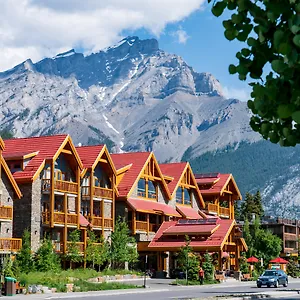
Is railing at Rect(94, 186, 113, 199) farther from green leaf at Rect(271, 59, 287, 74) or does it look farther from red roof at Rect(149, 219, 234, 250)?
green leaf at Rect(271, 59, 287, 74)

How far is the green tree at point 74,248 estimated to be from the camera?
53500 mm

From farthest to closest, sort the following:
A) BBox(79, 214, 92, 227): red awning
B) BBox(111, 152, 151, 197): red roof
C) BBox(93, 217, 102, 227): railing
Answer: BBox(111, 152, 151, 197): red roof → BBox(93, 217, 102, 227): railing → BBox(79, 214, 92, 227): red awning

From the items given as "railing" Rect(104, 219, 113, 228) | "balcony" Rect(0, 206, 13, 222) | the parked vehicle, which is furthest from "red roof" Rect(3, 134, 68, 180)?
the parked vehicle

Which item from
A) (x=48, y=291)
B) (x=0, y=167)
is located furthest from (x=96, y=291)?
(x=0, y=167)

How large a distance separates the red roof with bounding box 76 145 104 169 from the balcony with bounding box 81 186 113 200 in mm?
1991

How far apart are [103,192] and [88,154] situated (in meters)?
3.40

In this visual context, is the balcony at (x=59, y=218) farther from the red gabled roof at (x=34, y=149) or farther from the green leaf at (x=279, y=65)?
the green leaf at (x=279, y=65)

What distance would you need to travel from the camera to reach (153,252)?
217 ft

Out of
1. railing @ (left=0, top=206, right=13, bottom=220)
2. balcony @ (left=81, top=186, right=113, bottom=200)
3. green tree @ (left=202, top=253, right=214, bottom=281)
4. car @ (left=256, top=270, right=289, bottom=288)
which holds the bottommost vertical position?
car @ (left=256, top=270, right=289, bottom=288)

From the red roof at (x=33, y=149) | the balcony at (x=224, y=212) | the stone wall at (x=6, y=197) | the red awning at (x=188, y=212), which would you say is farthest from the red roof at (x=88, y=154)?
the balcony at (x=224, y=212)

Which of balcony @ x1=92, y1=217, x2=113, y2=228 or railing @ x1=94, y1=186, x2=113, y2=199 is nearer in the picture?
balcony @ x1=92, y1=217, x2=113, y2=228

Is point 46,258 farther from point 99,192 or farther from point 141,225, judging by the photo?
point 141,225

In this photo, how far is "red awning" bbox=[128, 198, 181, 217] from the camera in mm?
63281

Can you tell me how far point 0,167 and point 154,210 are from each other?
66.8 ft
